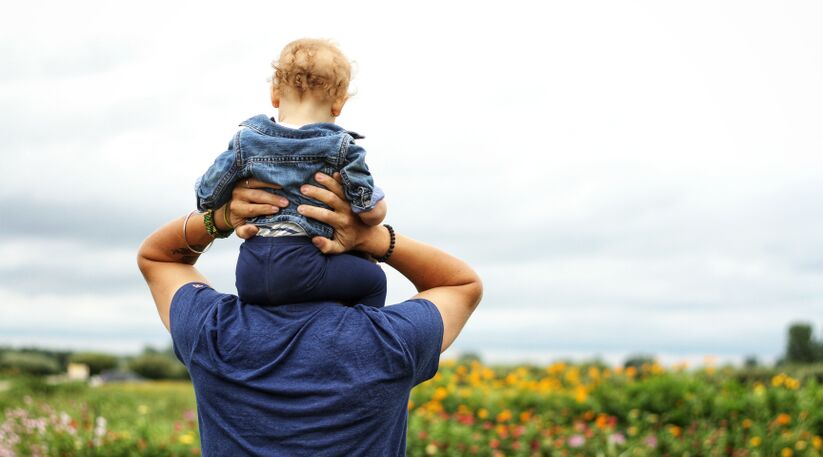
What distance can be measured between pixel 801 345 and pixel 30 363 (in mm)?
13601

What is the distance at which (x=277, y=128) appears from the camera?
2.28 meters

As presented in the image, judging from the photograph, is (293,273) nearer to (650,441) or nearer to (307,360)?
(307,360)

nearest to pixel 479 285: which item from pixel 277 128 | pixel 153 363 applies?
pixel 277 128

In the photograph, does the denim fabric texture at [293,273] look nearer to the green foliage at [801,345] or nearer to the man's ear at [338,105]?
the man's ear at [338,105]

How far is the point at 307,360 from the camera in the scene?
2127mm

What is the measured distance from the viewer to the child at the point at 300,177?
86.4 inches

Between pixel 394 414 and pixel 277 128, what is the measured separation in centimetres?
84

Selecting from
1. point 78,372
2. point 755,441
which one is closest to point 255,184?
point 755,441

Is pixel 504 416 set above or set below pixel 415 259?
below

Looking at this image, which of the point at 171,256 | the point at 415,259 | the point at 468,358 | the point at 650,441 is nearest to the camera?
the point at 415,259

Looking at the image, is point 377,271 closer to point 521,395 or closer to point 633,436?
point 633,436

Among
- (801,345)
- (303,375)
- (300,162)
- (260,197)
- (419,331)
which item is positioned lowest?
(801,345)

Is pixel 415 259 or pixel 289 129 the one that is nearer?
pixel 289 129

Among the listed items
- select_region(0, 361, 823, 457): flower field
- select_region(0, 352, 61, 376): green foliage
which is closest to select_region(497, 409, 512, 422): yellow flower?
select_region(0, 361, 823, 457): flower field
